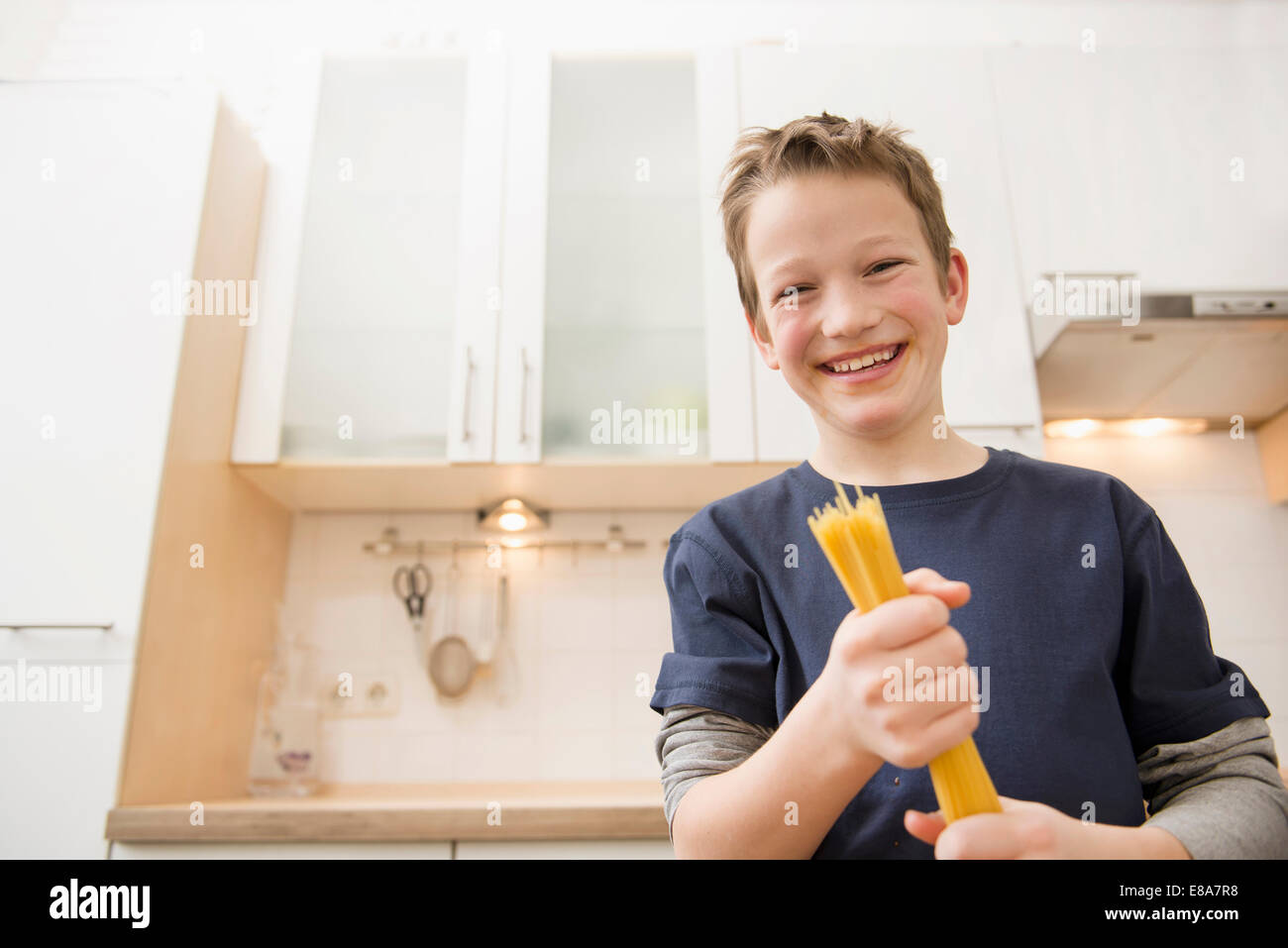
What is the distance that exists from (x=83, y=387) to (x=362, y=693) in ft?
2.52

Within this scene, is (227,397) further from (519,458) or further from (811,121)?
(811,121)

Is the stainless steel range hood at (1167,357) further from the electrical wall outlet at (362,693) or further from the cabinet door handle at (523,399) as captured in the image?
the electrical wall outlet at (362,693)

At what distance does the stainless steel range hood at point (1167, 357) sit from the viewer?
143 cm

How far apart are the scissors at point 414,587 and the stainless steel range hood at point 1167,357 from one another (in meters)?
1.31

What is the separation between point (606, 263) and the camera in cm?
165

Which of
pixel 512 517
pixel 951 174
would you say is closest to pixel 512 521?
pixel 512 517

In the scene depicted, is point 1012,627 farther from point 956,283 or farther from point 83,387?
point 83,387

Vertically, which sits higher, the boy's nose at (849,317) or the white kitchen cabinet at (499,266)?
the white kitchen cabinet at (499,266)

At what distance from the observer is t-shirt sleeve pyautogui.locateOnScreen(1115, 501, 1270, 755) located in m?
0.46

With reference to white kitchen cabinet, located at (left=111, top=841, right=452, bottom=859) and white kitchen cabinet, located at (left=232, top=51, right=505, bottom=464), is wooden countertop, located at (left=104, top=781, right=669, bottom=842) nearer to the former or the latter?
white kitchen cabinet, located at (left=111, top=841, right=452, bottom=859)

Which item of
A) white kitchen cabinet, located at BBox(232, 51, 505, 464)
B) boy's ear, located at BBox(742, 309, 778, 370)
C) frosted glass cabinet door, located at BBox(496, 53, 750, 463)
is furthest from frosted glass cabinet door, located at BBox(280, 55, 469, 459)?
boy's ear, located at BBox(742, 309, 778, 370)

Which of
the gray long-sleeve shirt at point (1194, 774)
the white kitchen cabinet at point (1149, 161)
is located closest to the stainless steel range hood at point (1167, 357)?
the white kitchen cabinet at point (1149, 161)
